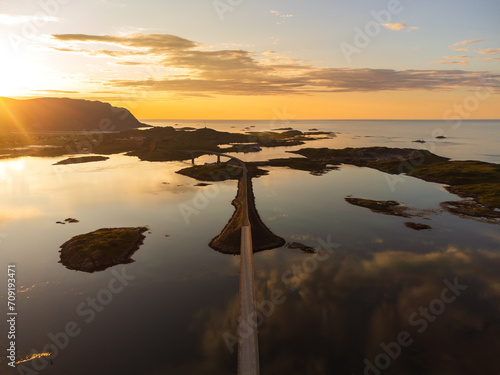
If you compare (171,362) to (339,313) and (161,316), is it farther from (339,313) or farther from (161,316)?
(339,313)

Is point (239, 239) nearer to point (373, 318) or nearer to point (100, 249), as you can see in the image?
point (100, 249)

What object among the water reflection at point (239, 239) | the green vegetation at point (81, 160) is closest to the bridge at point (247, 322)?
the water reflection at point (239, 239)

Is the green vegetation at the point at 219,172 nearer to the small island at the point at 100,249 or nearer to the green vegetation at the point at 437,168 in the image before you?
the green vegetation at the point at 437,168

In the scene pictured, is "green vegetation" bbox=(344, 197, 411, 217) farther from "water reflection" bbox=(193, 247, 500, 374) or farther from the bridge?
the bridge

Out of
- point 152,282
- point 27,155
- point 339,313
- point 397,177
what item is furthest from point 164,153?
point 339,313

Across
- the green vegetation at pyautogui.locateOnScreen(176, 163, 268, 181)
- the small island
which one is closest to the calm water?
the small island

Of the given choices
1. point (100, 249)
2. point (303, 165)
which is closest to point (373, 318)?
point (100, 249)
